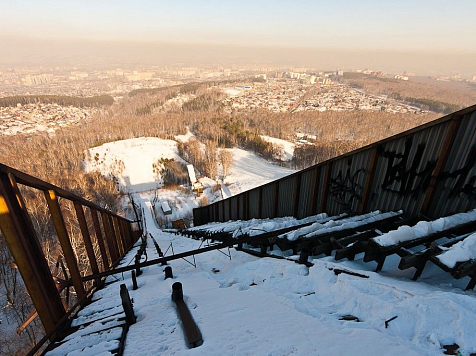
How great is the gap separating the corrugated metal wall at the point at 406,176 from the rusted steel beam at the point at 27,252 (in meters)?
6.97

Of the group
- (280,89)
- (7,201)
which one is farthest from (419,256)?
(280,89)

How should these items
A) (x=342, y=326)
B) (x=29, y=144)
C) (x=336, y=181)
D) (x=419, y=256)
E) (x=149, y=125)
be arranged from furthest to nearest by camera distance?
1. (x=149, y=125)
2. (x=29, y=144)
3. (x=336, y=181)
4. (x=419, y=256)
5. (x=342, y=326)

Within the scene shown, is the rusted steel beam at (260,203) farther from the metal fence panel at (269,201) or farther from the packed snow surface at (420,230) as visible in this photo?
the packed snow surface at (420,230)

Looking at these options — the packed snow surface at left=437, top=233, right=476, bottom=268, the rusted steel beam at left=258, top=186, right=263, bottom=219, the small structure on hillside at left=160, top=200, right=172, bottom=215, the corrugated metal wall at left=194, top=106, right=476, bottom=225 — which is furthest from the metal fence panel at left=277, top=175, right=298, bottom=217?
the small structure on hillside at left=160, top=200, right=172, bottom=215

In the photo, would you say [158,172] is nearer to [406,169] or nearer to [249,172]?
[249,172]

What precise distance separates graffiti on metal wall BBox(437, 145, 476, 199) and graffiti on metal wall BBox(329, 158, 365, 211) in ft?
6.40

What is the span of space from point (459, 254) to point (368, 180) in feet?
10.7

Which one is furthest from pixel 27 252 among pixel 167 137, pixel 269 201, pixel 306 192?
pixel 167 137

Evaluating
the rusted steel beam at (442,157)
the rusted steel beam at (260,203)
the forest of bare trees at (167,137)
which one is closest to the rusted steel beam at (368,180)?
the rusted steel beam at (442,157)

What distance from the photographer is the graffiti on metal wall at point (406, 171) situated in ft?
16.9

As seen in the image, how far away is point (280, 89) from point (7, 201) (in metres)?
202

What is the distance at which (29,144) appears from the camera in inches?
2810

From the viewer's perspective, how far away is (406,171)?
551 cm

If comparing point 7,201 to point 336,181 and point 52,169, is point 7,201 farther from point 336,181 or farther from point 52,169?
point 52,169
